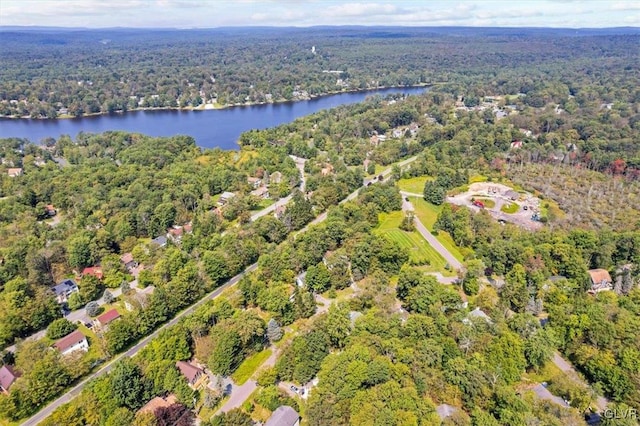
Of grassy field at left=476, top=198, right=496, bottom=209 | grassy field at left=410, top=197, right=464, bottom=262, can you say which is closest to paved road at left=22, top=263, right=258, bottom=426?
grassy field at left=410, top=197, right=464, bottom=262


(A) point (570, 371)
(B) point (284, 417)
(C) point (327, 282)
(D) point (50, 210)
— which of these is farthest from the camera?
(D) point (50, 210)

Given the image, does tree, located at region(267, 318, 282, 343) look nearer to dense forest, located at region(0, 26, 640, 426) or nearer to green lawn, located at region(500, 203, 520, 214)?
dense forest, located at region(0, 26, 640, 426)

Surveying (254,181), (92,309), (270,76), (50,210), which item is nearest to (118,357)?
(92,309)

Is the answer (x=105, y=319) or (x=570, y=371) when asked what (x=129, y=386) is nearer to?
(x=105, y=319)

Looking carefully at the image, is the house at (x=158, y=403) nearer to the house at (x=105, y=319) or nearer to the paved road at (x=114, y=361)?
the paved road at (x=114, y=361)

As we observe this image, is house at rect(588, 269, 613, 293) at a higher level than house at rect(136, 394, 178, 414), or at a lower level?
lower

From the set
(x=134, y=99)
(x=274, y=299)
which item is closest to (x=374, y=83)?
(x=134, y=99)

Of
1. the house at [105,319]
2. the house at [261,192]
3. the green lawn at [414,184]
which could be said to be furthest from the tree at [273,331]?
the green lawn at [414,184]
